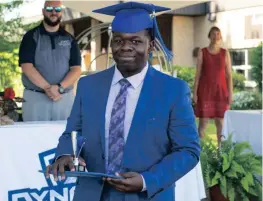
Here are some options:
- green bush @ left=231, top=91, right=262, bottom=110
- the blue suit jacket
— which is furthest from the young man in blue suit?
green bush @ left=231, top=91, right=262, bottom=110

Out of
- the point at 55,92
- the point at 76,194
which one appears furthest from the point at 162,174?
the point at 55,92

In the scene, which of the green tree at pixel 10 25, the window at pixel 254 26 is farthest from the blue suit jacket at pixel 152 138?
the window at pixel 254 26

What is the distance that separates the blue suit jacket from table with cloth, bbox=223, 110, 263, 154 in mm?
4122

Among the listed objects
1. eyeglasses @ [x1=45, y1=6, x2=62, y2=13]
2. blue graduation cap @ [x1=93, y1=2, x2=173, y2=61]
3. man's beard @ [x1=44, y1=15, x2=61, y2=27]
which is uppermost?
eyeglasses @ [x1=45, y1=6, x2=62, y2=13]

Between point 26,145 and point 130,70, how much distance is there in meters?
2.47

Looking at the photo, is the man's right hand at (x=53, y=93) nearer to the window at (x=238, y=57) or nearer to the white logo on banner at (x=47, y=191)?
the white logo on banner at (x=47, y=191)

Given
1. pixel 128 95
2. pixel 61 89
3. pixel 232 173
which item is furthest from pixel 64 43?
pixel 128 95

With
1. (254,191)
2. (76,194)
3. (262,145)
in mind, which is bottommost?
(254,191)

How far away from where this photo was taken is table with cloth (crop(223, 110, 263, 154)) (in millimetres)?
6215

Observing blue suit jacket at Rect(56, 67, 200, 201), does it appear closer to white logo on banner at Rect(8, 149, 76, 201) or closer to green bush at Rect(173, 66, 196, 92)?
white logo on banner at Rect(8, 149, 76, 201)

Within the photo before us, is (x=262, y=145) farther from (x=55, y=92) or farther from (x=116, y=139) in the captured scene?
(x=116, y=139)

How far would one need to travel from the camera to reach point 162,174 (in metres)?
2.11

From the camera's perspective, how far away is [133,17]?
85.2 inches

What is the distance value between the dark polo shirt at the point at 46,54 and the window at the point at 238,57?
13.6 meters
